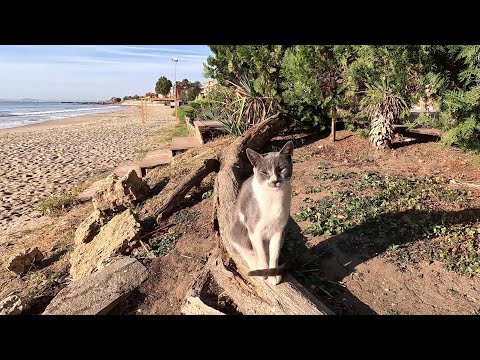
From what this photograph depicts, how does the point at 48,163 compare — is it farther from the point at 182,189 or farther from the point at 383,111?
the point at 383,111

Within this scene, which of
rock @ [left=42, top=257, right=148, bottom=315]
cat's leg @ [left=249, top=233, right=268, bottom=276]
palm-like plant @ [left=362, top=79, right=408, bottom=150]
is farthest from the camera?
palm-like plant @ [left=362, top=79, right=408, bottom=150]

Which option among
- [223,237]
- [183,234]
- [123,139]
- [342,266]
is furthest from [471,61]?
[123,139]

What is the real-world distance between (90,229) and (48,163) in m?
8.65

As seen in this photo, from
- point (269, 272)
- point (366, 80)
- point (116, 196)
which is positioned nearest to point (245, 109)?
point (366, 80)

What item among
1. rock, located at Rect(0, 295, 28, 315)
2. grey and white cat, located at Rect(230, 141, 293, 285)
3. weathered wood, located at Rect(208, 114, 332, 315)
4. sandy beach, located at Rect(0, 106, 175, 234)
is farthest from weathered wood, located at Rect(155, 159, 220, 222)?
sandy beach, located at Rect(0, 106, 175, 234)

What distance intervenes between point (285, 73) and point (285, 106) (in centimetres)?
103

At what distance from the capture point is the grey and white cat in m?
3.28

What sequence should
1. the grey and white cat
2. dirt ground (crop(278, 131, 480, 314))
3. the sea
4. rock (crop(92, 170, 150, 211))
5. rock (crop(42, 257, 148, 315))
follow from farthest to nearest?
the sea
rock (crop(92, 170, 150, 211))
rock (crop(42, 257, 148, 315))
dirt ground (crop(278, 131, 480, 314))
the grey and white cat

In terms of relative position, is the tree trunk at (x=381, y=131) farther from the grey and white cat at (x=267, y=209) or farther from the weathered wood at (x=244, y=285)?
the grey and white cat at (x=267, y=209)

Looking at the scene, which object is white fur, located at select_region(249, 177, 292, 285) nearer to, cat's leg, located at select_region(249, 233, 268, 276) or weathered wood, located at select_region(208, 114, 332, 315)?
cat's leg, located at select_region(249, 233, 268, 276)

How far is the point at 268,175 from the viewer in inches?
128

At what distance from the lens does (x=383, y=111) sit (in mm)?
8203

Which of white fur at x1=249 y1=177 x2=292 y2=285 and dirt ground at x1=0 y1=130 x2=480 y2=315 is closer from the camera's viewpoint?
white fur at x1=249 y1=177 x2=292 y2=285
